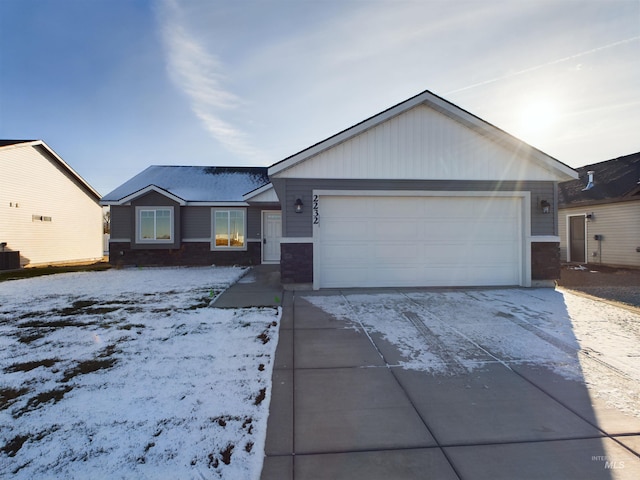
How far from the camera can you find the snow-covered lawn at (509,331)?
335 centimetres

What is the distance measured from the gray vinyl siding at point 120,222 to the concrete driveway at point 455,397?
11.9m

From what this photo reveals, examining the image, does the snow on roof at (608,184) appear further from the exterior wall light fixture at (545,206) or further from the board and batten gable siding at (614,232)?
the exterior wall light fixture at (545,206)

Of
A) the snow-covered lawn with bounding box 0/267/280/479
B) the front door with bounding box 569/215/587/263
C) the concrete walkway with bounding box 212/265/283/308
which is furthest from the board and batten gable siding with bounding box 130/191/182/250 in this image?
the front door with bounding box 569/215/587/263

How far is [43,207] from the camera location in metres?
16.5

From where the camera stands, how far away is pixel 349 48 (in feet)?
26.6

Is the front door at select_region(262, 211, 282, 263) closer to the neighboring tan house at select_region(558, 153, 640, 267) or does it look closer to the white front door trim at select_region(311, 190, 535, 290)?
the white front door trim at select_region(311, 190, 535, 290)

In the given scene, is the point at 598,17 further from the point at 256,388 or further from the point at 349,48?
the point at 256,388

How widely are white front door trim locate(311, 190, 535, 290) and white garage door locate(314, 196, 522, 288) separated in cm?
6

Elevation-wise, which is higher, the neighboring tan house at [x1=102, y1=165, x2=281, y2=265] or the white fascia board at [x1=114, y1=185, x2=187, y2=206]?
the white fascia board at [x1=114, y1=185, x2=187, y2=206]

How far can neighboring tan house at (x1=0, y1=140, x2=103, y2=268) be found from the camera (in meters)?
14.5

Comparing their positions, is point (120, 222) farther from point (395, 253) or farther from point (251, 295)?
point (395, 253)

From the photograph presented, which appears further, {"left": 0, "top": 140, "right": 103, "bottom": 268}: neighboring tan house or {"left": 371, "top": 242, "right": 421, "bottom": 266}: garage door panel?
{"left": 0, "top": 140, "right": 103, "bottom": 268}: neighboring tan house

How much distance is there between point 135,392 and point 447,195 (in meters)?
7.50

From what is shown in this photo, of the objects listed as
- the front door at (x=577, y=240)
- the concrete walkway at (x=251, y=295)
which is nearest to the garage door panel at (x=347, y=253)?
the concrete walkway at (x=251, y=295)
